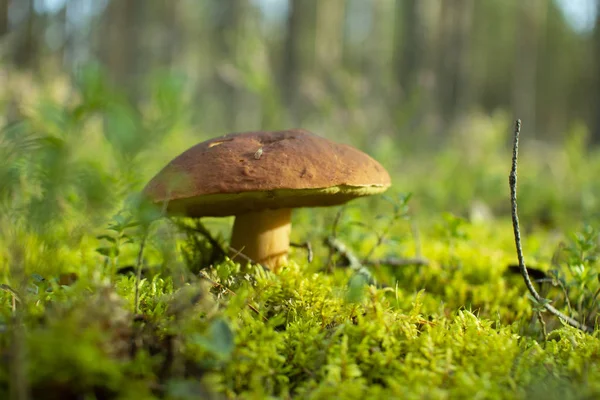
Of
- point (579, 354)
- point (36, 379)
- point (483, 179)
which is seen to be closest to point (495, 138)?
point (483, 179)

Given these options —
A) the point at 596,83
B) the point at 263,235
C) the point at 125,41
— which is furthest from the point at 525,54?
the point at 263,235

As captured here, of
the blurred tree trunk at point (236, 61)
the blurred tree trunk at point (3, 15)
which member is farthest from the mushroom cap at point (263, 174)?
the blurred tree trunk at point (3, 15)

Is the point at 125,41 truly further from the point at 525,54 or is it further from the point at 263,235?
the point at 525,54

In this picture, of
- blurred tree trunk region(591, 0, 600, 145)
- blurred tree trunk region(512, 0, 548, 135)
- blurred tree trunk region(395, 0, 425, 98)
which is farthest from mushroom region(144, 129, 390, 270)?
blurred tree trunk region(512, 0, 548, 135)

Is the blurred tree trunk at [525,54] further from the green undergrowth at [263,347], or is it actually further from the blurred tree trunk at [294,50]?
the green undergrowth at [263,347]

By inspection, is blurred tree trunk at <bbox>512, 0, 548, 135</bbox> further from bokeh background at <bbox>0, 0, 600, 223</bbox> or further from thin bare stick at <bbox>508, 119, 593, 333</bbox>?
thin bare stick at <bbox>508, 119, 593, 333</bbox>

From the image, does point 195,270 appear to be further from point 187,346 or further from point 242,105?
point 242,105
